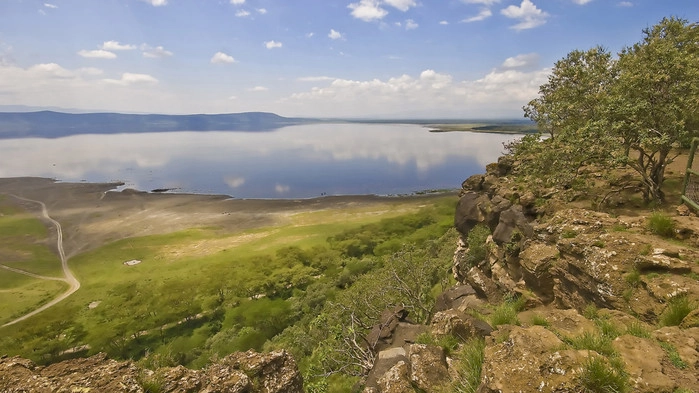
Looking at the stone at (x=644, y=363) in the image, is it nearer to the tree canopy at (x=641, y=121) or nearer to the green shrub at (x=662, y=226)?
the green shrub at (x=662, y=226)

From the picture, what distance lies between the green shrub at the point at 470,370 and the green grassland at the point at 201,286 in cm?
2887

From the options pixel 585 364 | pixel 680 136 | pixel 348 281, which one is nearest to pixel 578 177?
pixel 680 136

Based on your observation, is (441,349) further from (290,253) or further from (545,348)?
(290,253)

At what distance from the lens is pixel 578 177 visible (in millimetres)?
22141

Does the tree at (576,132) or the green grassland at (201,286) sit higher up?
the tree at (576,132)

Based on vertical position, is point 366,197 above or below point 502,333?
below

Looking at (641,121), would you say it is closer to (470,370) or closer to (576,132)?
(576,132)

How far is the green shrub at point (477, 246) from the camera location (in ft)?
88.0

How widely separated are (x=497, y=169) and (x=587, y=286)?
21.3 metres

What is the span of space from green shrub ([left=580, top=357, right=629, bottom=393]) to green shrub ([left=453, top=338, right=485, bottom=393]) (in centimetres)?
265

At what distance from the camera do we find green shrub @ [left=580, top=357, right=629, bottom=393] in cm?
691

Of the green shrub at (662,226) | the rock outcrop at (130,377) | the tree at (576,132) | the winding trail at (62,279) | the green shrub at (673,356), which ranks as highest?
the tree at (576,132)

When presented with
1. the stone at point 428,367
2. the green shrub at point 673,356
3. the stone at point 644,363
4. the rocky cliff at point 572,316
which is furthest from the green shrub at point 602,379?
the stone at point 428,367

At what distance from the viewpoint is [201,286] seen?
55.3 meters
